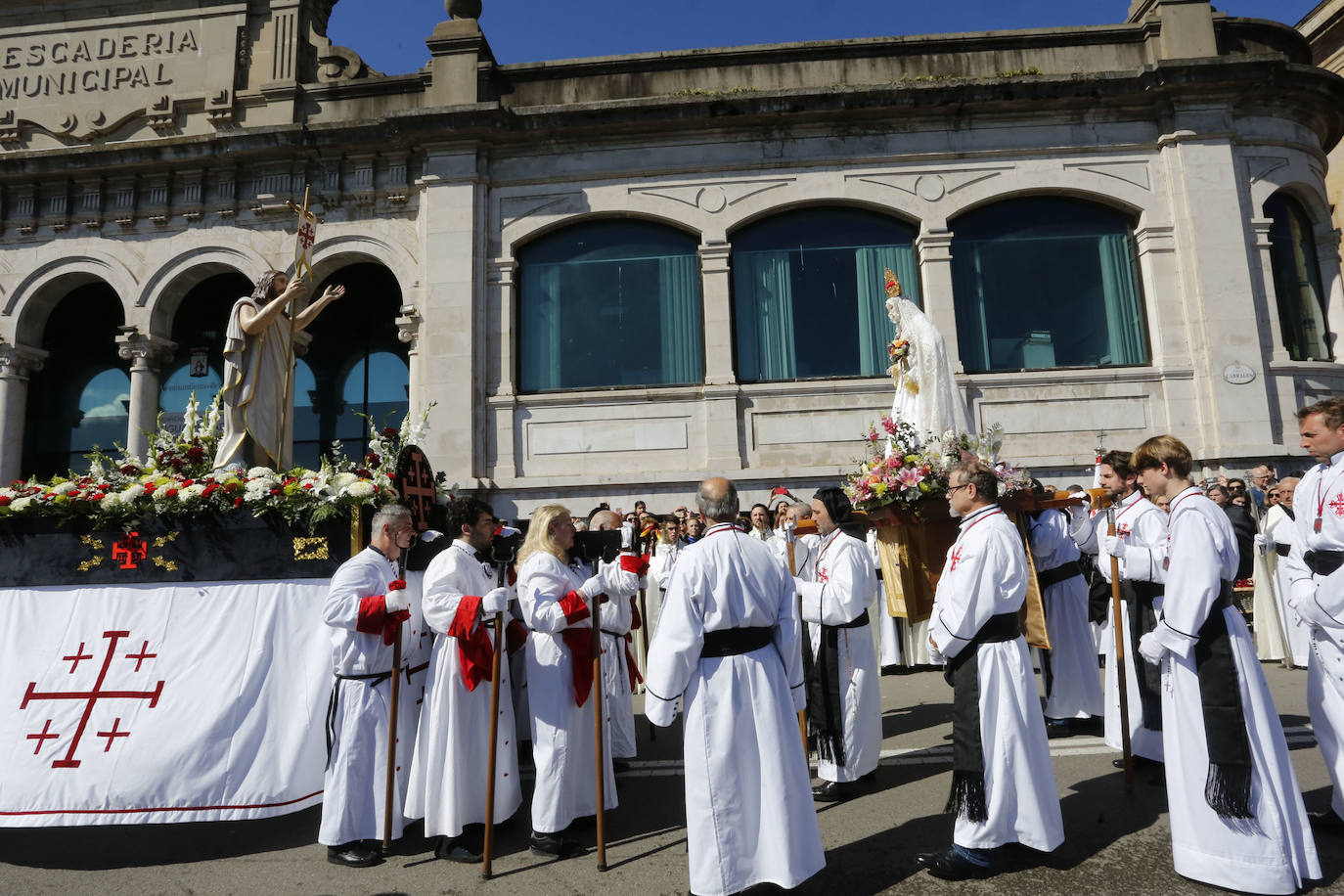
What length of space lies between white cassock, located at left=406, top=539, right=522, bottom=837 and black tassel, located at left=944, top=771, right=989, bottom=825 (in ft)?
8.36

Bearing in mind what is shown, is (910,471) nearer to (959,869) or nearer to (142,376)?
(959,869)

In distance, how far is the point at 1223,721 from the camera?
3867mm

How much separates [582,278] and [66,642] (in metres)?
9.75

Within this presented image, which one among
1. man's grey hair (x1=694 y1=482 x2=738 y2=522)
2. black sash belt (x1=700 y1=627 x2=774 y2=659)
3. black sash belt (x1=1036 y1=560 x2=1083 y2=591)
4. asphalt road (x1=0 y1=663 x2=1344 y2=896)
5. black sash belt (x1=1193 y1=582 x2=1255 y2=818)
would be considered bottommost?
asphalt road (x1=0 y1=663 x2=1344 y2=896)

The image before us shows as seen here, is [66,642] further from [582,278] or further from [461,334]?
[582,278]

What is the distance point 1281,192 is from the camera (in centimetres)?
1350

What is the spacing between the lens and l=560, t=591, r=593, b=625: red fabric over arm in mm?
4605

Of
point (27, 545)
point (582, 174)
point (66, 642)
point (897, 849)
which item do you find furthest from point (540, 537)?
point (582, 174)

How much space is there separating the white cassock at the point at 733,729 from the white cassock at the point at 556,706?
899 millimetres

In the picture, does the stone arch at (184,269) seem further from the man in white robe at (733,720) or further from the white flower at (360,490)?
the man in white robe at (733,720)

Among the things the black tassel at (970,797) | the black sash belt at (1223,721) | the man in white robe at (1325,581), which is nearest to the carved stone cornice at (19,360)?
the black tassel at (970,797)

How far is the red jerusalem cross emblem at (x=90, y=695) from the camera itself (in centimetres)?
490

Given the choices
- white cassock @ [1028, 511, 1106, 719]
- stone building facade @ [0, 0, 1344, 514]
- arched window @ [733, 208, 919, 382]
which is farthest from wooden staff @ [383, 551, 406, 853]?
arched window @ [733, 208, 919, 382]

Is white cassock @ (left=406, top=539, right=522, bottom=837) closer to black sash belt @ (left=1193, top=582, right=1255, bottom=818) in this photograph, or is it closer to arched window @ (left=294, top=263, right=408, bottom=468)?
black sash belt @ (left=1193, top=582, right=1255, bottom=818)
